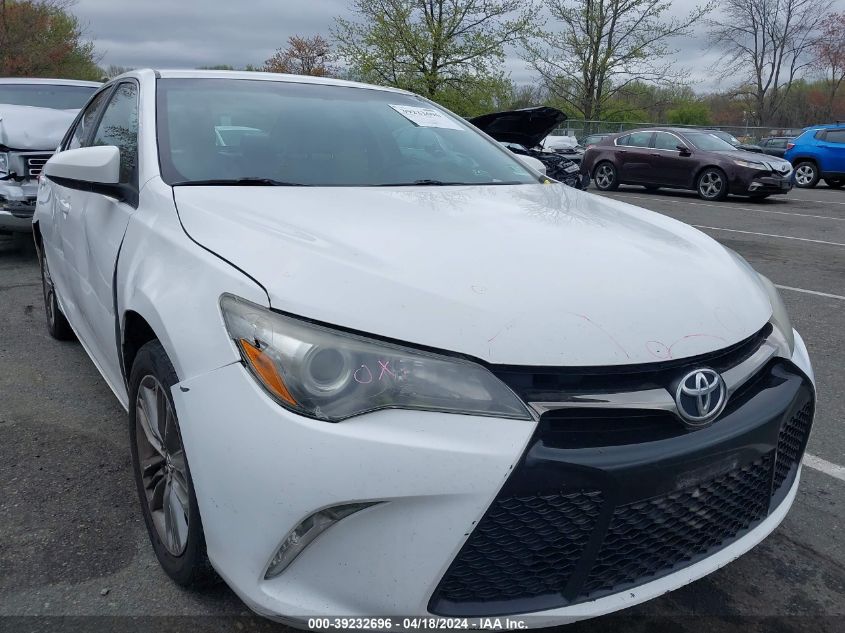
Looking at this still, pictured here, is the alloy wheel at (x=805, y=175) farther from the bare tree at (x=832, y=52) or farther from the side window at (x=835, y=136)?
the bare tree at (x=832, y=52)

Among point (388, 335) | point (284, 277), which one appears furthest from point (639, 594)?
point (284, 277)

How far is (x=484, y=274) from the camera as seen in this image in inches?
69.9

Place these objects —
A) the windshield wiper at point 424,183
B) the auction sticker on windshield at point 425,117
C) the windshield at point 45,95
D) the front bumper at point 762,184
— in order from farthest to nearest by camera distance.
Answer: the front bumper at point 762,184 → the windshield at point 45,95 → the auction sticker on windshield at point 425,117 → the windshield wiper at point 424,183

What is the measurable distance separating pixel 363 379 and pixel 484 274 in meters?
0.42

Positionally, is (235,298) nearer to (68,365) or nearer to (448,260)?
(448,260)

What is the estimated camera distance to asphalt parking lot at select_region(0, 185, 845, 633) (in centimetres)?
202

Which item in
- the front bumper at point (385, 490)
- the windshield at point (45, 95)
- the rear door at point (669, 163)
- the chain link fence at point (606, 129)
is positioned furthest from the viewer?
the chain link fence at point (606, 129)

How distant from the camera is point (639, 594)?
165cm

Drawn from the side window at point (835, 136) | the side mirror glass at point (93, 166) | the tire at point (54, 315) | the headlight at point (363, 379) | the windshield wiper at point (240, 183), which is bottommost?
the tire at point (54, 315)

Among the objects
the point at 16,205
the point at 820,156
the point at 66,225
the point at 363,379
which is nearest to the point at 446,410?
the point at 363,379

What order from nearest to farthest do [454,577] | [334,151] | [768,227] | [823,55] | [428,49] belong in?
[454,577]
[334,151]
[768,227]
[428,49]
[823,55]

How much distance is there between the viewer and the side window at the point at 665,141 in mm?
15102

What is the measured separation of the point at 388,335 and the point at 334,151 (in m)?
1.42

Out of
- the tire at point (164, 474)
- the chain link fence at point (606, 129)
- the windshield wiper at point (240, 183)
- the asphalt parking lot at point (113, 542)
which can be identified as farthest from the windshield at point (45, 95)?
the chain link fence at point (606, 129)
